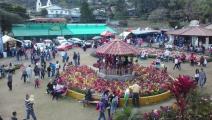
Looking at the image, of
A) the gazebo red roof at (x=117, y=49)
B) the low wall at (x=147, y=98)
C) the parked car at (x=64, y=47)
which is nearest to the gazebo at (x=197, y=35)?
the parked car at (x=64, y=47)

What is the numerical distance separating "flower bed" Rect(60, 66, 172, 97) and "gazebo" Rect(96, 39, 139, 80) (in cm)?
72

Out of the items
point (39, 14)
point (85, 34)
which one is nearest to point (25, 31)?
point (85, 34)

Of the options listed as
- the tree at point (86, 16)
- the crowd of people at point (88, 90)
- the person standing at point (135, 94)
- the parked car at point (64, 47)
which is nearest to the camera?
the crowd of people at point (88, 90)

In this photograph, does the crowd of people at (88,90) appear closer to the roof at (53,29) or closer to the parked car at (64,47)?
the parked car at (64,47)

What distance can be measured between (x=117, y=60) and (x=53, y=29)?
139 ft

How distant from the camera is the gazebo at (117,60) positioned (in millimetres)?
25594

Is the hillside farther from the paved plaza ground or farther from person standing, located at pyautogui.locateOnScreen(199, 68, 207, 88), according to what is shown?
person standing, located at pyautogui.locateOnScreen(199, 68, 207, 88)

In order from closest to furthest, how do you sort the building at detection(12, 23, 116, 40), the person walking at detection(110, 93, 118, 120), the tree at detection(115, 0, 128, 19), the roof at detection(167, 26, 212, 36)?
the person walking at detection(110, 93, 118, 120) → the roof at detection(167, 26, 212, 36) → the building at detection(12, 23, 116, 40) → the tree at detection(115, 0, 128, 19)

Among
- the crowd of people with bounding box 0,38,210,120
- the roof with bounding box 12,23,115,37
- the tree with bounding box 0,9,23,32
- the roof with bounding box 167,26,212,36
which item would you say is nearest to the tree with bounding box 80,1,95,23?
the roof with bounding box 12,23,115,37

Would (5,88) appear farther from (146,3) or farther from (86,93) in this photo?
(146,3)

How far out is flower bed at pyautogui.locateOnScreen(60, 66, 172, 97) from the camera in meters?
22.6

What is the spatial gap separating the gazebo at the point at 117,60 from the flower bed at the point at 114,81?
0.72m

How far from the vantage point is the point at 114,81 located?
24.8 meters

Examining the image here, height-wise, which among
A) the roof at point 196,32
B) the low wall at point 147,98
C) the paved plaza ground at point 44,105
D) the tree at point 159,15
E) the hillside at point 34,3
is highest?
the hillside at point 34,3
